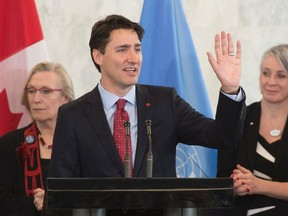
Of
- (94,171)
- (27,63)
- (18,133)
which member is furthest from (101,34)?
(27,63)

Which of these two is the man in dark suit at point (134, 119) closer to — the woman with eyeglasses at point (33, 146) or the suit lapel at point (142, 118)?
the suit lapel at point (142, 118)

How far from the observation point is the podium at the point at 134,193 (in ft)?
9.49

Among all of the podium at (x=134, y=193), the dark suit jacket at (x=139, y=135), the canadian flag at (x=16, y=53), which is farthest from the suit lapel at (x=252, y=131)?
the canadian flag at (x=16, y=53)

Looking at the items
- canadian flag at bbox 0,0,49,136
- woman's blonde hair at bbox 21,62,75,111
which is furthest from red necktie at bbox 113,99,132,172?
canadian flag at bbox 0,0,49,136

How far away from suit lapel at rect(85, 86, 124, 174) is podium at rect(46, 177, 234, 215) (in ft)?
2.65

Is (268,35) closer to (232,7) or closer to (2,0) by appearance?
(232,7)

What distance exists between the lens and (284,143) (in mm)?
4648

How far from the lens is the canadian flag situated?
5645 millimetres

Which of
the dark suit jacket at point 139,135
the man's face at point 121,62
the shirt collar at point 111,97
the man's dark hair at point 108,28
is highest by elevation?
the man's dark hair at point 108,28

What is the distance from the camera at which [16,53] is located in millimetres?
5734

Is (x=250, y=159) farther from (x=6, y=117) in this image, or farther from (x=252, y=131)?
(x=6, y=117)

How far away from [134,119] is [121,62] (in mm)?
347

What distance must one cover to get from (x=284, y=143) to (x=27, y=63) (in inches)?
86.6

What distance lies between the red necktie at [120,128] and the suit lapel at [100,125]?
5 centimetres
